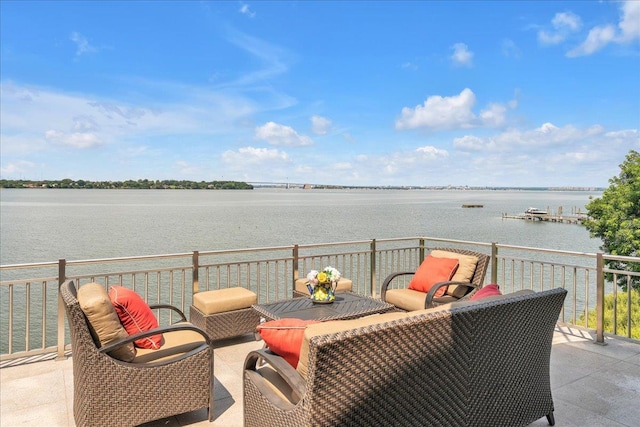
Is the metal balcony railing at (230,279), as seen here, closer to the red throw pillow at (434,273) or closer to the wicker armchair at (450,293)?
the wicker armchair at (450,293)

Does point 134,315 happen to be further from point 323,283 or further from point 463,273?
point 463,273

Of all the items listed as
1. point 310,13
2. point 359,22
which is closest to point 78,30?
point 310,13

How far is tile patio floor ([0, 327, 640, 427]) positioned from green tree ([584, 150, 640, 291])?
634 inches

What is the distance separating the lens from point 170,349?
8.64ft

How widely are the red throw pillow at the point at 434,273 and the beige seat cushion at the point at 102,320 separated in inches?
128

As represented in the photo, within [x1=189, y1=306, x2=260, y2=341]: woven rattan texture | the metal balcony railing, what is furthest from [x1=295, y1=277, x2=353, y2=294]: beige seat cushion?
[x1=189, y1=306, x2=260, y2=341]: woven rattan texture

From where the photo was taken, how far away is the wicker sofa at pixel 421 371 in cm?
152

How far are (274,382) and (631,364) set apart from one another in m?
3.46

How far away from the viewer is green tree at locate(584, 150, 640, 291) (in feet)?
57.7

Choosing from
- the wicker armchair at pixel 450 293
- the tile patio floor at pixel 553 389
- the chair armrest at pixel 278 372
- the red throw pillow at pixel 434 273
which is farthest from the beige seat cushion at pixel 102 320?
the red throw pillow at pixel 434 273

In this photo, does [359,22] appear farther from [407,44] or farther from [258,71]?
[258,71]

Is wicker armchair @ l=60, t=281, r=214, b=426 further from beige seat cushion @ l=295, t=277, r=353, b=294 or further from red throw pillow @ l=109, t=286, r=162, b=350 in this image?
beige seat cushion @ l=295, t=277, r=353, b=294

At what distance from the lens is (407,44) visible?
709 inches

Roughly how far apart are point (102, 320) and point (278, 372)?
3.93 feet
